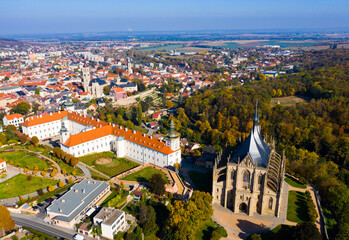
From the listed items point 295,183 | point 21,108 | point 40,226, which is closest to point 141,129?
point 21,108

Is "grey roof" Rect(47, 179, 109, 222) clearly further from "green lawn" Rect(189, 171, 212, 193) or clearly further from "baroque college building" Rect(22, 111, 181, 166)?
"green lawn" Rect(189, 171, 212, 193)

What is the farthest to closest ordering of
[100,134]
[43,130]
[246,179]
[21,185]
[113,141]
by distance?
1. [43,130]
2. [113,141]
3. [100,134]
4. [21,185]
5. [246,179]

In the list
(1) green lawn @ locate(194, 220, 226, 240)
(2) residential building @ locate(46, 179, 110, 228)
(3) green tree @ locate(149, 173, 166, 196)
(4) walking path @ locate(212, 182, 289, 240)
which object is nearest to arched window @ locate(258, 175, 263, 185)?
(4) walking path @ locate(212, 182, 289, 240)

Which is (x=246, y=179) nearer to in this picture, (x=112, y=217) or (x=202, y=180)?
(x=202, y=180)

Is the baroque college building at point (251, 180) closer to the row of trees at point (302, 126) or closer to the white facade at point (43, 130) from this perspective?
the row of trees at point (302, 126)

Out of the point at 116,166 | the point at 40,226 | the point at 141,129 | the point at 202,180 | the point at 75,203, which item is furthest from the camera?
the point at 141,129

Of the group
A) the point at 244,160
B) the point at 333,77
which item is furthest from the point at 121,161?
the point at 333,77

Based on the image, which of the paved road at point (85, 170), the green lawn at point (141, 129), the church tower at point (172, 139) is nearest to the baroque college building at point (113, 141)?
the church tower at point (172, 139)
